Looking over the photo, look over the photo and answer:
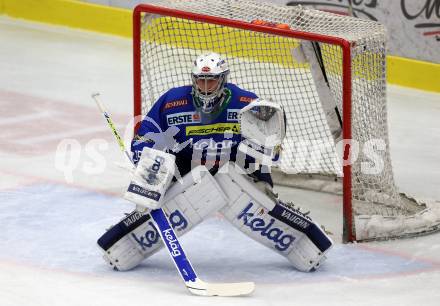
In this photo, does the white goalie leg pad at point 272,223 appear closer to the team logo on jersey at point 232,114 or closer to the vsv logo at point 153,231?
the vsv logo at point 153,231

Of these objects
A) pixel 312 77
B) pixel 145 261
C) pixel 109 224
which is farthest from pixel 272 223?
pixel 312 77

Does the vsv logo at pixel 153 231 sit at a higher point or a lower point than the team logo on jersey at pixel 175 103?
lower

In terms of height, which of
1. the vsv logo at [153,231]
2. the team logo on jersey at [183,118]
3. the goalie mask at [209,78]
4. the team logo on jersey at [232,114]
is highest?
the goalie mask at [209,78]

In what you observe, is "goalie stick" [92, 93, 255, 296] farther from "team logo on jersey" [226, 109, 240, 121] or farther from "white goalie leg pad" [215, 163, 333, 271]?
"team logo on jersey" [226, 109, 240, 121]

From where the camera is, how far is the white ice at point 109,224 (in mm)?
5570

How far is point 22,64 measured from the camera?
1036cm

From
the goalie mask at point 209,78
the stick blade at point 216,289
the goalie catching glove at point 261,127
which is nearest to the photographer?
the stick blade at point 216,289

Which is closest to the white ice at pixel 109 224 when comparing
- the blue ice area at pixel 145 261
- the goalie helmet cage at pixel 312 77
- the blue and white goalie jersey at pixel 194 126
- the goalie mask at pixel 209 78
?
Answer: the blue ice area at pixel 145 261

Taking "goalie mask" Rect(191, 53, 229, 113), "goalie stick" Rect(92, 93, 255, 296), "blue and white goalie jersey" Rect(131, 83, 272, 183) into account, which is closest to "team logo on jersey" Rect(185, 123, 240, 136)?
"blue and white goalie jersey" Rect(131, 83, 272, 183)

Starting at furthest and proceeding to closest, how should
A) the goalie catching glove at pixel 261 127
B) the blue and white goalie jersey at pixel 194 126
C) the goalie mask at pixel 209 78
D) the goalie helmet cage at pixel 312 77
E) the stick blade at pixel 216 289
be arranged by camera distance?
the goalie helmet cage at pixel 312 77
the blue and white goalie jersey at pixel 194 126
the goalie mask at pixel 209 78
the goalie catching glove at pixel 261 127
the stick blade at pixel 216 289

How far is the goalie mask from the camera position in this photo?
5805 mm

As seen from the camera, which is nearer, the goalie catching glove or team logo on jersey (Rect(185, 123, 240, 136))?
the goalie catching glove

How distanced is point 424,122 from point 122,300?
410cm

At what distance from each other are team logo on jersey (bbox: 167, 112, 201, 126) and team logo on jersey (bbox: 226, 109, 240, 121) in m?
0.15
